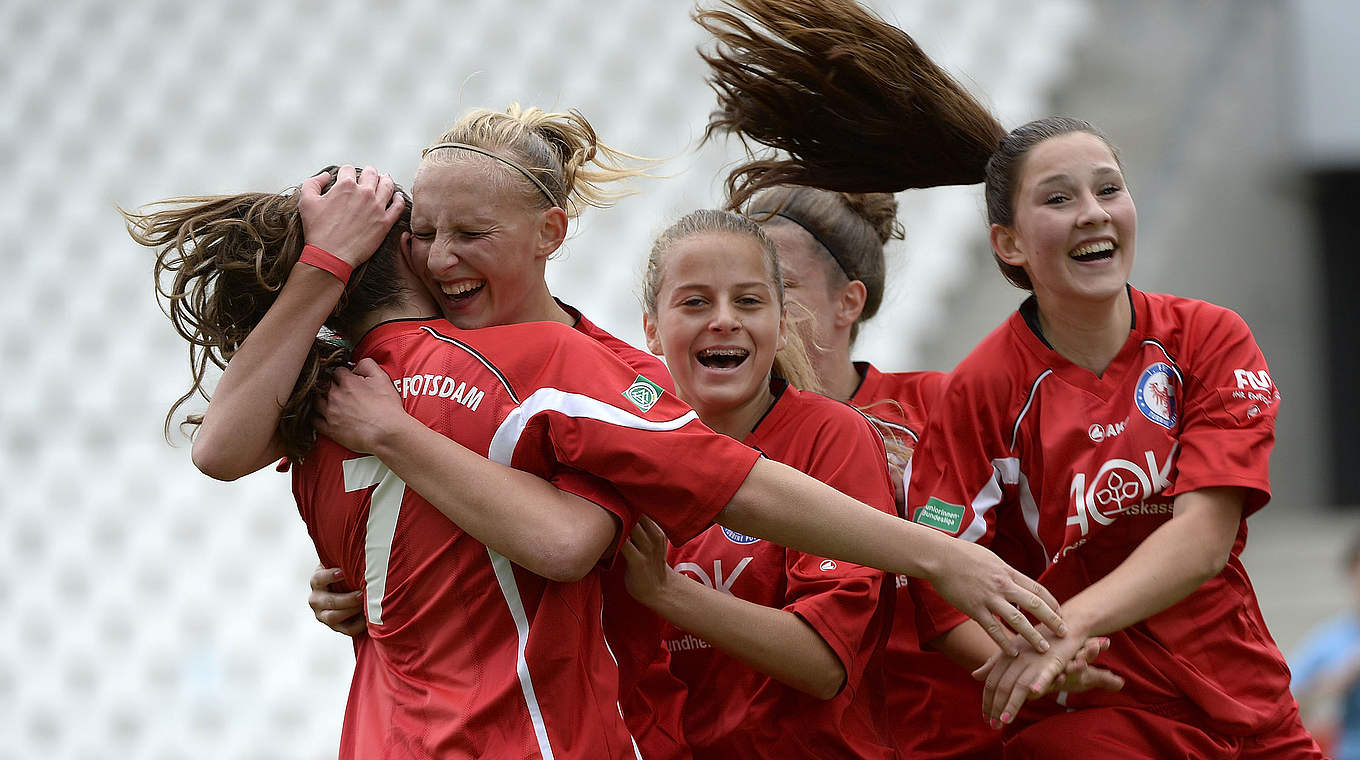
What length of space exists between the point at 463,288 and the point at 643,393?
1.07ft

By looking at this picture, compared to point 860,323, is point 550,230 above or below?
below

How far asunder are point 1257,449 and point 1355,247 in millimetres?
6628

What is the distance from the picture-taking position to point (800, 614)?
6.64 feet

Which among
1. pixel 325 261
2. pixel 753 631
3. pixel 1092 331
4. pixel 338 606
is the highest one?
pixel 1092 331

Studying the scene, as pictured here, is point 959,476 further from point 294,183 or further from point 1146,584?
point 294,183

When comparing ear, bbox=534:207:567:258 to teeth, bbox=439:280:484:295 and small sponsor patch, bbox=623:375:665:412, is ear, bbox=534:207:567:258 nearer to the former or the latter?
teeth, bbox=439:280:484:295

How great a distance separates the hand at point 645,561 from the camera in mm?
1911

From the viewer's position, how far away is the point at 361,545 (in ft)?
6.13

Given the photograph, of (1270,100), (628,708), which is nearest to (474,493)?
(628,708)

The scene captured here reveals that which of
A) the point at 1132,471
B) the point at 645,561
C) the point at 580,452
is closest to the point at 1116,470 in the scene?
the point at 1132,471

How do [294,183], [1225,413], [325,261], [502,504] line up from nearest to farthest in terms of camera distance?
[502,504] < [325,261] < [1225,413] < [294,183]

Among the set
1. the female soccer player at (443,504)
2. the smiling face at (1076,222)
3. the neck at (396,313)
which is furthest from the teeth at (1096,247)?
the neck at (396,313)

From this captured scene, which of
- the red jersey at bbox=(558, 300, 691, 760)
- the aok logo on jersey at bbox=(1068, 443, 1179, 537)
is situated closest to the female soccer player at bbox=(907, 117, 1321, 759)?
the aok logo on jersey at bbox=(1068, 443, 1179, 537)

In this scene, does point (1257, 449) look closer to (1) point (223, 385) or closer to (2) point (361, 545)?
(2) point (361, 545)
